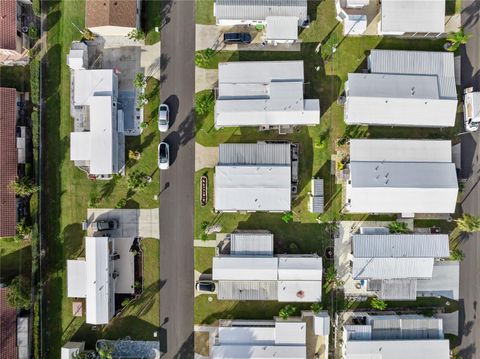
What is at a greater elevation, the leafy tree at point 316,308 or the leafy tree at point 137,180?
the leafy tree at point 137,180

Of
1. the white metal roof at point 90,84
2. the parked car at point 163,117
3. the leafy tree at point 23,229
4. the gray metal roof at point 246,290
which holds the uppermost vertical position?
the white metal roof at point 90,84

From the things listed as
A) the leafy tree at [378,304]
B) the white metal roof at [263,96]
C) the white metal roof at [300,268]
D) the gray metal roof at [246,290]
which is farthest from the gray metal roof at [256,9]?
the leafy tree at [378,304]

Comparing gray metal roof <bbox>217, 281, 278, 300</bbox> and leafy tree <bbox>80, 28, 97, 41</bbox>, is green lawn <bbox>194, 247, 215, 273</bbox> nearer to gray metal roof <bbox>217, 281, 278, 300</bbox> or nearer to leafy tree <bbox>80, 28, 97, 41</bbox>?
gray metal roof <bbox>217, 281, 278, 300</bbox>

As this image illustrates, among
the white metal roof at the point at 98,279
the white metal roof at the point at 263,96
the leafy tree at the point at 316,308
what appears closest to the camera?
the white metal roof at the point at 263,96

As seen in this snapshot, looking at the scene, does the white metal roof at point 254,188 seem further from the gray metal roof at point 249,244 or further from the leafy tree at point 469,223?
the leafy tree at point 469,223

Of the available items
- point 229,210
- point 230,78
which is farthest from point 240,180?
point 230,78

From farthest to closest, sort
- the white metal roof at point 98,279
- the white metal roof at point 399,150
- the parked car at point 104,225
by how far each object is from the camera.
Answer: the parked car at point 104,225
the white metal roof at point 399,150
the white metal roof at point 98,279

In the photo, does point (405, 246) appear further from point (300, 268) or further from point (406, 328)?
point (300, 268)

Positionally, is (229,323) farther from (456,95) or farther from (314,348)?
(456,95)
